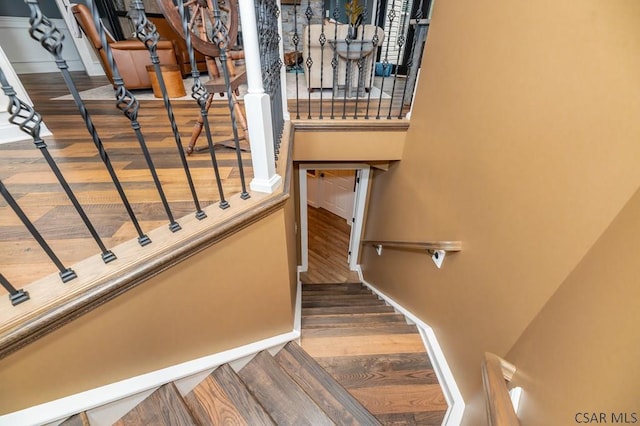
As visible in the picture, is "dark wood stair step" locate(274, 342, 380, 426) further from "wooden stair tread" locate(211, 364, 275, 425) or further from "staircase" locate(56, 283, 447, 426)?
"wooden stair tread" locate(211, 364, 275, 425)

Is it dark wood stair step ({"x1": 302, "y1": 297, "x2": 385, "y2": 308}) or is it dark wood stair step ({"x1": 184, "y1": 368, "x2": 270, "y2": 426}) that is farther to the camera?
dark wood stair step ({"x1": 302, "y1": 297, "x2": 385, "y2": 308})

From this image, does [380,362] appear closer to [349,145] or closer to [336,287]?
[349,145]

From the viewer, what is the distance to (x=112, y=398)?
989 millimetres

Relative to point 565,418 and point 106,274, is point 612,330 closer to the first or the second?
point 565,418

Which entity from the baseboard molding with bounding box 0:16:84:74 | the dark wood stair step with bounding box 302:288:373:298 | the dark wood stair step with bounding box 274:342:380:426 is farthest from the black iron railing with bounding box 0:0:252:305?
the baseboard molding with bounding box 0:16:84:74

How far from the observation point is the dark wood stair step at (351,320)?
7.27 ft

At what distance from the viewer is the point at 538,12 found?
982 millimetres

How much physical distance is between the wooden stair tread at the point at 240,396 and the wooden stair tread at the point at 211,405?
14 mm

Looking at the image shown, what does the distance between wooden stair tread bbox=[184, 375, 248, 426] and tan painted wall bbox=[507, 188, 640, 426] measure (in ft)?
3.93

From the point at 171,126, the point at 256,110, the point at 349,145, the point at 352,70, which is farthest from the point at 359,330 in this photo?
the point at 352,70

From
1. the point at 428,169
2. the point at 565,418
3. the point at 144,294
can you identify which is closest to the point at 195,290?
the point at 144,294

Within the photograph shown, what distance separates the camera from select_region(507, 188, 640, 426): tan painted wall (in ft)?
2.00

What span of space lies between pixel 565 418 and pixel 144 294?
1.42 meters

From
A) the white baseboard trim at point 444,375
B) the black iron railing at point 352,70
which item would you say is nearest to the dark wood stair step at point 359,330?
the white baseboard trim at point 444,375
